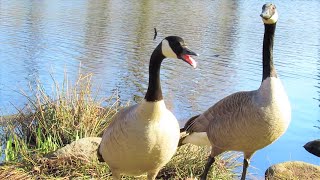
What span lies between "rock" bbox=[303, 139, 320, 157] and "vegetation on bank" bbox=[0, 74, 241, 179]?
9.53ft

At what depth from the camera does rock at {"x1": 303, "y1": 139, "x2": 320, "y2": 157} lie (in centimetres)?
959

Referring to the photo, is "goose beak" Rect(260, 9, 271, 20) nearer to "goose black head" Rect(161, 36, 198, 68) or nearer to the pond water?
"goose black head" Rect(161, 36, 198, 68)

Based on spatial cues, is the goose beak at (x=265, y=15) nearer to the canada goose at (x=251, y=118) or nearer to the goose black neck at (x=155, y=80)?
the canada goose at (x=251, y=118)

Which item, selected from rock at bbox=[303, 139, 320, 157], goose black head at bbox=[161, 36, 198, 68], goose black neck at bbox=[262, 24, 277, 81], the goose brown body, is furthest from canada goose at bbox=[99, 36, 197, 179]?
rock at bbox=[303, 139, 320, 157]

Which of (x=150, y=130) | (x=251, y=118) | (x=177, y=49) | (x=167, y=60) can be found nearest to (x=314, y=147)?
(x=251, y=118)

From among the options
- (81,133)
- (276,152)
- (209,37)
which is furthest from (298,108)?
(209,37)

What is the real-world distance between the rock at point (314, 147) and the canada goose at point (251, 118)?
13.0ft

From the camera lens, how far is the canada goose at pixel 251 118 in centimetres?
559

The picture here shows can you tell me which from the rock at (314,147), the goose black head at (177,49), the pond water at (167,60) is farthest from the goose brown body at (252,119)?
the rock at (314,147)

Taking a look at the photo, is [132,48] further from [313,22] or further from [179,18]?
[313,22]

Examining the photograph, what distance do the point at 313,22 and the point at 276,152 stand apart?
80.3 feet

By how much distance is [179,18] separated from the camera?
101ft

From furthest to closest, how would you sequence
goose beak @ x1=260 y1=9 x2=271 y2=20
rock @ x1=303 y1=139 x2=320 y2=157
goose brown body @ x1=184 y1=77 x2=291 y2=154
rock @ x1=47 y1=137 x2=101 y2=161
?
rock @ x1=303 y1=139 x2=320 y2=157 < rock @ x1=47 y1=137 x2=101 y2=161 < goose beak @ x1=260 y1=9 x2=271 y2=20 < goose brown body @ x1=184 y1=77 x2=291 y2=154

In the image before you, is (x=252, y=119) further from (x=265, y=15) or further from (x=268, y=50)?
(x=265, y=15)
